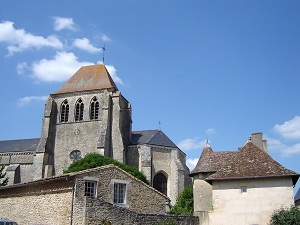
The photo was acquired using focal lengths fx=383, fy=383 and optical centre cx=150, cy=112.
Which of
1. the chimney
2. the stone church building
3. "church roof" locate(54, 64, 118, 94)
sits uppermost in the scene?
"church roof" locate(54, 64, 118, 94)

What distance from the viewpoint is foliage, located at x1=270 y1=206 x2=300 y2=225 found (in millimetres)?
14641

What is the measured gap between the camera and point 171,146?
41188 millimetres

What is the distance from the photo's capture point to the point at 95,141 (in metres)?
39.0

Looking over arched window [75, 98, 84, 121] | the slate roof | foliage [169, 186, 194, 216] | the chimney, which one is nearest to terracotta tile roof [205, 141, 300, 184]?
the chimney

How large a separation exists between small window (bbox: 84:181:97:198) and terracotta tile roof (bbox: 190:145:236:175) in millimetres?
8660

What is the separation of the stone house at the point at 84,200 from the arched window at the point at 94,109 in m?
24.2

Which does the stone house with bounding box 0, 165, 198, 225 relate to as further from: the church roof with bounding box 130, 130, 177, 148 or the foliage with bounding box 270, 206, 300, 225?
the church roof with bounding box 130, 130, 177, 148

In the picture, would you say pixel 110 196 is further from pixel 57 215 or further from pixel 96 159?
pixel 96 159

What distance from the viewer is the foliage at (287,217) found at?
14641 mm

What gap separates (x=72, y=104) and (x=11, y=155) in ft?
31.6

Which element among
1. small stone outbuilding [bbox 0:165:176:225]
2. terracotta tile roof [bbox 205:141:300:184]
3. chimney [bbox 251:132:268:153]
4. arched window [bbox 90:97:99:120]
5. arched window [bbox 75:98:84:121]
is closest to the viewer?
small stone outbuilding [bbox 0:165:176:225]

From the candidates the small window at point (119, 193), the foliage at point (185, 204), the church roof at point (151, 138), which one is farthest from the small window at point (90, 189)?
the church roof at point (151, 138)

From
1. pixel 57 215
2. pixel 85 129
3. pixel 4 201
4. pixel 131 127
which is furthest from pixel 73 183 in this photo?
pixel 131 127

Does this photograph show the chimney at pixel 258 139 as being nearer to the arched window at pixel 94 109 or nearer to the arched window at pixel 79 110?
the arched window at pixel 94 109
